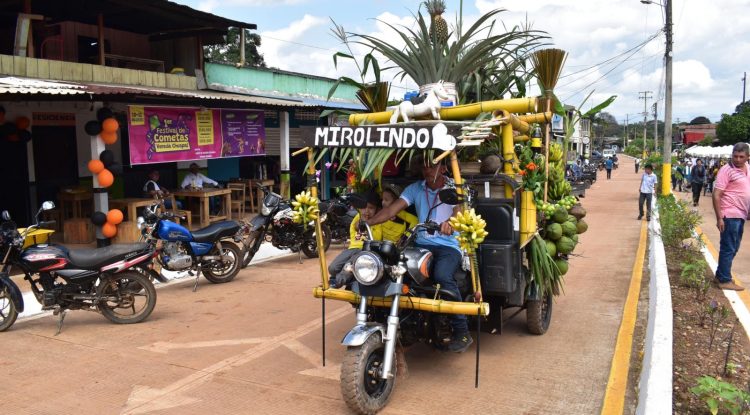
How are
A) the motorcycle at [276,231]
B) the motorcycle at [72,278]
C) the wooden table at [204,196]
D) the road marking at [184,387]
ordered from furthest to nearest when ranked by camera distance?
the wooden table at [204,196] < the motorcycle at [276,231] < the motorcycle at [72,278] < the road marking at [184,387]

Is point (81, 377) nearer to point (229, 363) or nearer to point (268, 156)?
point (229, 363)

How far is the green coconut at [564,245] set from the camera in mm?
5977

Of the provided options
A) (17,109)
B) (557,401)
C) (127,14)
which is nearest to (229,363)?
(557,401)

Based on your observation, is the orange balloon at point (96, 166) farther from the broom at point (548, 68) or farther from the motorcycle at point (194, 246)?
the broom at point (548, 68)

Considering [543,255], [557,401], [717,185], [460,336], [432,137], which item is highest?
[432,137]

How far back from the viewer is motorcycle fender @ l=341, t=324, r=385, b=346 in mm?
3988

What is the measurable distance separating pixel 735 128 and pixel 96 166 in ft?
141

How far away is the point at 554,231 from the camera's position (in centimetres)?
593

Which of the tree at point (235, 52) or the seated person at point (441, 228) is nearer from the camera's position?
the seated person at point (441, 228)

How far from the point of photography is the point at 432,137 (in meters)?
4.07

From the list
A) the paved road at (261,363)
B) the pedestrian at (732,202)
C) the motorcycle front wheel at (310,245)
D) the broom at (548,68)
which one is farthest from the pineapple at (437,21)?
the motorcycle front wheel at (310,245)

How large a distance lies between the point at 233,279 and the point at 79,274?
2801 millimetres

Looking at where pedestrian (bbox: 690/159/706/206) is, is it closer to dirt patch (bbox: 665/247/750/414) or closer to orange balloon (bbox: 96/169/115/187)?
dirt patch (bbox: 665/247/750/414)

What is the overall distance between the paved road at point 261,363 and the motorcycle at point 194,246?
1.76 feet
